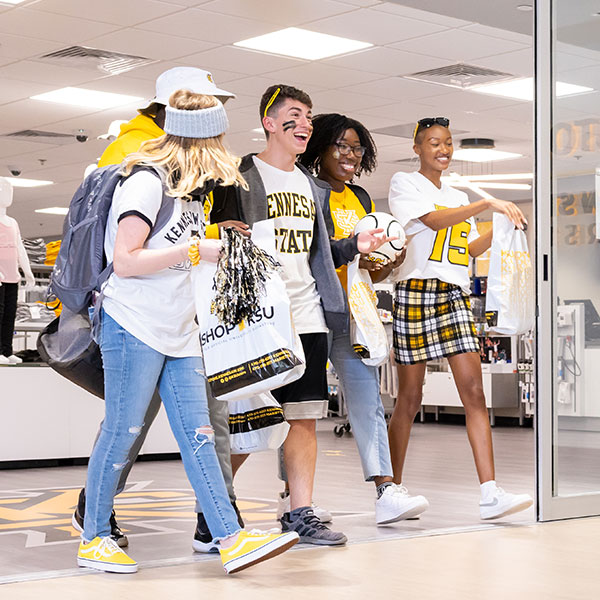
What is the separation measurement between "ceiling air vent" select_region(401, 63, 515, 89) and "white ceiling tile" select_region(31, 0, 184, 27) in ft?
8.79

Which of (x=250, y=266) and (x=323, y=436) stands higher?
(x=250, y=266)

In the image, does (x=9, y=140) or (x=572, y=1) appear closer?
(x=572, y=1)

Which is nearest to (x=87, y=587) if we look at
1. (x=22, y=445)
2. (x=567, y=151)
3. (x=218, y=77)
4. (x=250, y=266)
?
(x=250, y=266)

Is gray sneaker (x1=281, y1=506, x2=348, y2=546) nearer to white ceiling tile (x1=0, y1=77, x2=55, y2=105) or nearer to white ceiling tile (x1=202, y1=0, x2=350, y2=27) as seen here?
white ceiling tile (x1=202, y1=0, x2=350, y2=27)

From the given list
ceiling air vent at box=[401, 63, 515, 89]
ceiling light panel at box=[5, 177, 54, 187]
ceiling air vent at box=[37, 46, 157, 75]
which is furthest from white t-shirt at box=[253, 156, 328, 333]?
ceiling light panel at box=[5, 177, 54, 187]

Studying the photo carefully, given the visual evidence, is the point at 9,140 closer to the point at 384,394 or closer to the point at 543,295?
the point at 384,394


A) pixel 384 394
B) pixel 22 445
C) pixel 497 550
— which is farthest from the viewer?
pixel 384 394

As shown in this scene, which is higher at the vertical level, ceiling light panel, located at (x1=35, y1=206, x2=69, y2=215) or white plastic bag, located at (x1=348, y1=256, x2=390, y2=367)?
ceiling light panel, located at (x1=35, y1=206, x2=69, y2=215)

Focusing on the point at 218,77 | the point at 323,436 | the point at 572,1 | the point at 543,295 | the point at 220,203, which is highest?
the point at 218,77

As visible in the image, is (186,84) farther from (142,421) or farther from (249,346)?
(142,421)

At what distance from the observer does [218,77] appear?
955 cm

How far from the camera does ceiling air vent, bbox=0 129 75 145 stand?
1218cm

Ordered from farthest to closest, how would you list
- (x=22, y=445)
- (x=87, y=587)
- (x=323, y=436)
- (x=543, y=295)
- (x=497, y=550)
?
(x=323, y=436) → (x=22, y=445) → (x=543, y=295) → (x=497, y=550) → (x=87, y=587)

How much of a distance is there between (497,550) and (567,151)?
5.28 ft
